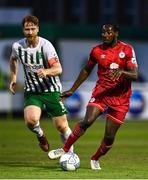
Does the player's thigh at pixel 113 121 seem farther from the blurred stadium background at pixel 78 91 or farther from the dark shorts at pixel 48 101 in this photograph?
the dark shorts at pixel 48 101

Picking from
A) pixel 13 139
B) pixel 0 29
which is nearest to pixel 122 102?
pixel 13 139

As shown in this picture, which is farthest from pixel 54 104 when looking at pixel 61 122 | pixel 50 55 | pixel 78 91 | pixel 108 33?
pixel 78 91

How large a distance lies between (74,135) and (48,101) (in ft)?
4.41

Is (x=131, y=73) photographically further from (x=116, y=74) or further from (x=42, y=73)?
(x=42, y=73)

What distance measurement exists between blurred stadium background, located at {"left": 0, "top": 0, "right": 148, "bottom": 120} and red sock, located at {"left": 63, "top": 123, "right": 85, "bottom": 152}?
2251 cm

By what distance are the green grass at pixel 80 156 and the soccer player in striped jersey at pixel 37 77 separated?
0.85 metres

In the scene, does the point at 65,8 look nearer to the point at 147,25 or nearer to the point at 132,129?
the point at 147,25

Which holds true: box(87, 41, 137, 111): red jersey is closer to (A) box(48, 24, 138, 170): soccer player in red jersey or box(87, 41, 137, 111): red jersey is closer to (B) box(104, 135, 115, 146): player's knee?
(A) box(48, 24, 138, 170): soccer player in red jersey

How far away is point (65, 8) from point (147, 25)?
504 cm

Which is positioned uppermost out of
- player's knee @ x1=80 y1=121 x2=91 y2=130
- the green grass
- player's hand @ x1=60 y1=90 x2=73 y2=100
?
player's hand @ x1=60 y1=90 x2=73 y2=100

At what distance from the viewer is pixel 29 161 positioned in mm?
21172

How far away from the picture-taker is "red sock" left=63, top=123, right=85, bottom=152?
1900 cm

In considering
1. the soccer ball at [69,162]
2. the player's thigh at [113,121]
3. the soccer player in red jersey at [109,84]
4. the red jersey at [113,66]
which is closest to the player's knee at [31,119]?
the soccer player in red jersey at [109,84]

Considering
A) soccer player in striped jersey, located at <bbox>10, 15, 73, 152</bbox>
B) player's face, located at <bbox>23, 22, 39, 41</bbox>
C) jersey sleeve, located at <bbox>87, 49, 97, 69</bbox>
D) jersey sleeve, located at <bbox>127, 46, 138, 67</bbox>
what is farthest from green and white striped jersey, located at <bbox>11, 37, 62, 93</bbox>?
jersey sleeve, located at <bbox>127, 46, 138, 67</bbox>
